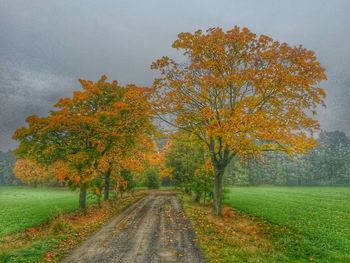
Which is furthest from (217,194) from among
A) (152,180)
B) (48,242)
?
(152,180)

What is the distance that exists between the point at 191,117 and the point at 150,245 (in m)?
11.7

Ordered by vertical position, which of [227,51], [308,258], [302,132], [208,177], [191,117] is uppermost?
[227,51]

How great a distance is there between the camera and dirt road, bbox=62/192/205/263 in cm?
1483

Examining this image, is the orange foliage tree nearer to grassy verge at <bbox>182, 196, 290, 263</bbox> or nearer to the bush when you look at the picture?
grassy verge at <bbox>182, 196, 290, 263</bbox>

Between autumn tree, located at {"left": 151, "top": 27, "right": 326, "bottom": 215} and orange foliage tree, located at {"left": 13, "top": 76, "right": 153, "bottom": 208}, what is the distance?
3.51 meters

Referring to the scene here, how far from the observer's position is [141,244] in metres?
17.3

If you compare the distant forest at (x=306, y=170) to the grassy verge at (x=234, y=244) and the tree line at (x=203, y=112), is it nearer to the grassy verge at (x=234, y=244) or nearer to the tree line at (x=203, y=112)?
the tree line at (x=203, y=112)

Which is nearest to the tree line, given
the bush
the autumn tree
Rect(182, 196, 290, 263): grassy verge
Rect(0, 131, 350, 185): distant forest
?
the autumn tree

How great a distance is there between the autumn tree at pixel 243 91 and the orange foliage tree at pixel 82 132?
3.51 m

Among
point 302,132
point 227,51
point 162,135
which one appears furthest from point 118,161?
point 302,132

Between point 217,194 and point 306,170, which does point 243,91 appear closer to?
point 217,194

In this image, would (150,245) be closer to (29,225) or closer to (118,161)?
(29,225)

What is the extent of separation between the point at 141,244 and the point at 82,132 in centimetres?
1536

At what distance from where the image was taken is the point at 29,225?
27828 millimetres
